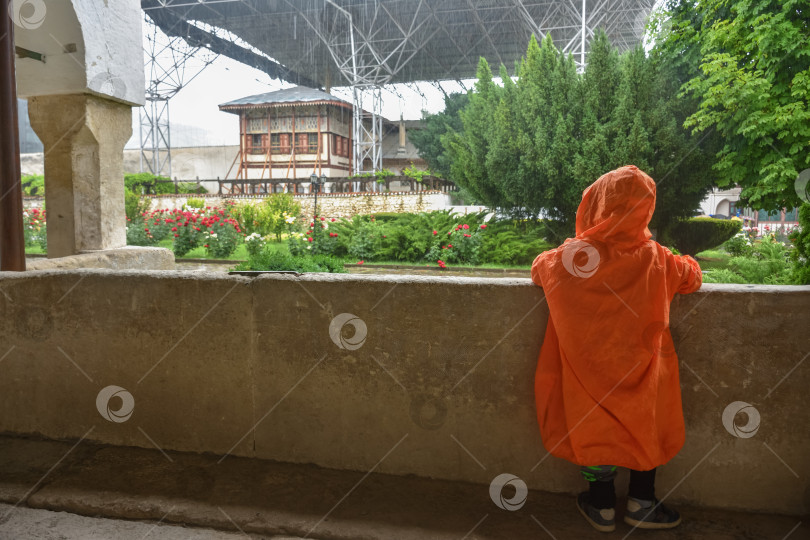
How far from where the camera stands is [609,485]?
185cm

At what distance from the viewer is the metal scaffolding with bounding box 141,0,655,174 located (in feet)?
60.1

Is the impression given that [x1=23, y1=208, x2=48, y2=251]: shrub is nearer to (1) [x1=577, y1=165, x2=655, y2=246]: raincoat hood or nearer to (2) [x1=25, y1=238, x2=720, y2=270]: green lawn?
(2) [x1=25, y1=238, x2=720, y2=270]: green lawn

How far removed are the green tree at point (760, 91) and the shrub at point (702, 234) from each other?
2.98 m

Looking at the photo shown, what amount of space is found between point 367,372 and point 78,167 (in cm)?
331

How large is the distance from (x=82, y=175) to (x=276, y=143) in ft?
62.0

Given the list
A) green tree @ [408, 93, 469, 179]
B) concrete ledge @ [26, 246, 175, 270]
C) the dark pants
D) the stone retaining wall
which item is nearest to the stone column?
concrete ledge @ [26, 246, 175, 270]

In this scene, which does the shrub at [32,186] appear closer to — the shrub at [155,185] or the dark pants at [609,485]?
the shrub at [155,185]

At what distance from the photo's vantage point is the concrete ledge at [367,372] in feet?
Result: 6.19

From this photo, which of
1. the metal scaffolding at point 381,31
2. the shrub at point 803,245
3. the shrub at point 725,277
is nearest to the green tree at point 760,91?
the shrub at point 725,277

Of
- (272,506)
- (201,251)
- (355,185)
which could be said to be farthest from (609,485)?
(355,185)

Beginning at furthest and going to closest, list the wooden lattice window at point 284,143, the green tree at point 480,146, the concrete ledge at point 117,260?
the wooden lattice window at point 284,143 < the green tree at point 480,146 < the concrete ledge at point 117,260

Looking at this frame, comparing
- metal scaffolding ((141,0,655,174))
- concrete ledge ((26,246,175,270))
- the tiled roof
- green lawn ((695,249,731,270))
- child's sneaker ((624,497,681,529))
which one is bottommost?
child's sneaker ((624,497,681,529))

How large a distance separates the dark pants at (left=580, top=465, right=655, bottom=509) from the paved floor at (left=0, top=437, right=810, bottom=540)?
0.10 m

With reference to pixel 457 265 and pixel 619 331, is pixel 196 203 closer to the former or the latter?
pixel 457 265
